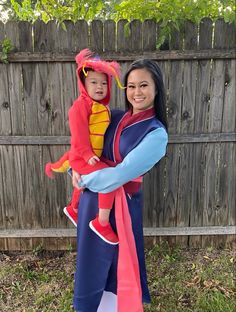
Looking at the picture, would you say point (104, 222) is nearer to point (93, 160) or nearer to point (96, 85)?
point (93, 160)

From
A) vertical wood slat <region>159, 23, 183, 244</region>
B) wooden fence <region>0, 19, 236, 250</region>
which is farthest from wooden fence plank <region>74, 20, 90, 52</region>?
vertical wood slat <region>159, 23, 183, 244</region>

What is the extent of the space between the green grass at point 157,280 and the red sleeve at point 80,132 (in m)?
1.35

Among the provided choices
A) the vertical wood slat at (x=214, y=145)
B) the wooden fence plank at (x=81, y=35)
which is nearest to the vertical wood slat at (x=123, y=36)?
the wooden fence plank at (x=81, y=35)

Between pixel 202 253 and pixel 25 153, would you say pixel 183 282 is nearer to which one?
pixel 202 253

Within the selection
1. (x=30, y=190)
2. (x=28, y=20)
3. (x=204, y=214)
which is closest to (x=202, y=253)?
(x=204, y=214)

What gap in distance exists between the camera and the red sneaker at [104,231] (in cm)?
214

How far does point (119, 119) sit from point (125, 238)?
2.29ft

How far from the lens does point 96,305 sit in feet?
7.68

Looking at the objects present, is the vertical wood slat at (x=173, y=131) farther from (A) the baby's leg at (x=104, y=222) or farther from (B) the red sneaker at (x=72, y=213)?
(A) the baby's leg at (x=104, y=222)

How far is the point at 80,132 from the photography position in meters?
2.04

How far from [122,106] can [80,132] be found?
1.06 metres

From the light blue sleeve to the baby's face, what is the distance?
1.26 ft

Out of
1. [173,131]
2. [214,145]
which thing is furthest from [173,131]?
[214,145]

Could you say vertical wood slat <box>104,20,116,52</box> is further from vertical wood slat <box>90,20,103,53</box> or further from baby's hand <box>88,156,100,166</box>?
baby's hand <box>88,156,100,166</box>
